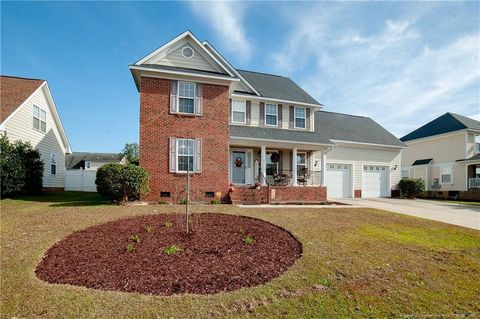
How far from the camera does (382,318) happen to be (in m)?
3.83

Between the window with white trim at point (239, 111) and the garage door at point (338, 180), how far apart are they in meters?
7.76

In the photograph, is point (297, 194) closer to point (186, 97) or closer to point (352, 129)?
point (186, 97)

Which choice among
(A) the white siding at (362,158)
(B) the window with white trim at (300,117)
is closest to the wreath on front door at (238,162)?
(B) the window with white trim at (300,117)

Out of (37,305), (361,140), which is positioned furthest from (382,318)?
(361,140)

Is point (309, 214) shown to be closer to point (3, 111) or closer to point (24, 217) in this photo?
point (24, 217)

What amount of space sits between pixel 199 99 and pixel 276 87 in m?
7.57

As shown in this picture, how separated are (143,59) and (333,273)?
39.1ft

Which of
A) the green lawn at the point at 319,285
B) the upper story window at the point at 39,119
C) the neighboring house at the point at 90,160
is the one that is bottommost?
the green lawn at the point at 319,285

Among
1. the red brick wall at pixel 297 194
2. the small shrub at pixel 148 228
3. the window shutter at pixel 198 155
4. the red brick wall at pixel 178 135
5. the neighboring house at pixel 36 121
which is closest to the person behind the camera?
the small shrub at pixel 148 228

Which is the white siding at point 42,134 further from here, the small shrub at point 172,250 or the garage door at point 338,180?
the garage door at point 338,180

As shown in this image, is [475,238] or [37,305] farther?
[475,238]

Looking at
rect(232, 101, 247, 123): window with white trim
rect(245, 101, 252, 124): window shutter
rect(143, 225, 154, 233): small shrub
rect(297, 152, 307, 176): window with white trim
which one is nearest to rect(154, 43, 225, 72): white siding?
rect(232, 101, 247, 123): window with white trim

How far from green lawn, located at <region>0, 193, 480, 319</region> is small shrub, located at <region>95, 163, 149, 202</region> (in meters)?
2.90

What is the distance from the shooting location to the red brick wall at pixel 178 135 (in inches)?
496
